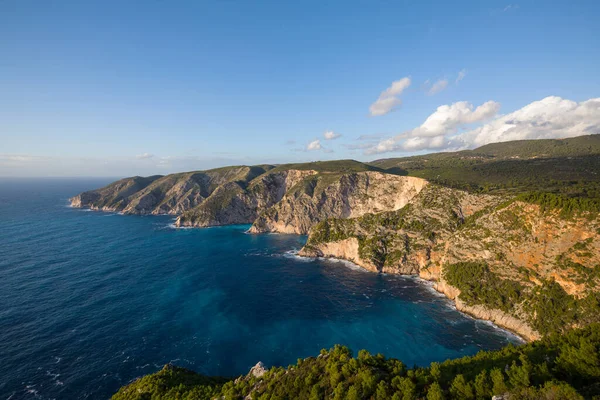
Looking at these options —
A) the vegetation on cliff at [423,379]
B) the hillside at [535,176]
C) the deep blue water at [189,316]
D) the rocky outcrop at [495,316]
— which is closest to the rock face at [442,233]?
the rocky outcrop at [495,316]

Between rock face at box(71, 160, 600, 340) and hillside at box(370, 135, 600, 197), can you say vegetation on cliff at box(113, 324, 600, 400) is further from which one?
hillside at box(370, 135, 600, 197)

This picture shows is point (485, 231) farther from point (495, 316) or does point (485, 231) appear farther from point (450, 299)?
point (495, 316)

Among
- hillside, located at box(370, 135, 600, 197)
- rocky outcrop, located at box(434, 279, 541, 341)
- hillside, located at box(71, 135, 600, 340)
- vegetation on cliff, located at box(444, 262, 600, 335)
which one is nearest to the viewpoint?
vegetation on cliff, located at box(444, 262, 600, 335)

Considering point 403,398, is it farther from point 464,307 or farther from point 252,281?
point 252,281

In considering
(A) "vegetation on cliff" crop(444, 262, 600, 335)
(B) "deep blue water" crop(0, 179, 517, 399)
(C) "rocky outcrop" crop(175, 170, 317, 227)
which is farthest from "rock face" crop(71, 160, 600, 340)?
(B) "deep blue water" crop(0, 179, 517, 399)

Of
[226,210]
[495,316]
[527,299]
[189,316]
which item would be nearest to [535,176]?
[527,299]

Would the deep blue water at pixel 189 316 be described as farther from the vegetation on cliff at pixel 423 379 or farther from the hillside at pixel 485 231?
the vegetation on cliff at pixel 423 379

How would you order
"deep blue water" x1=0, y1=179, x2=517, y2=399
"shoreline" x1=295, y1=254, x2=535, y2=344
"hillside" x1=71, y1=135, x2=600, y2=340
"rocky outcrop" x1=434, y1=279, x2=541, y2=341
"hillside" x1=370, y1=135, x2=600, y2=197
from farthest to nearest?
"hillside" x1=370, y1=135, x2=600, y2=197, "hillside" x1=71, y1=135, x2=600, y2=340, "shoreline" x1=295, y1=254, x2=535, y2=344, "rocky outcrop" x1=434, y1=279, x2=541, y2=341, "deep blue water" x1=0, y1=179, x2=517, y2=399
